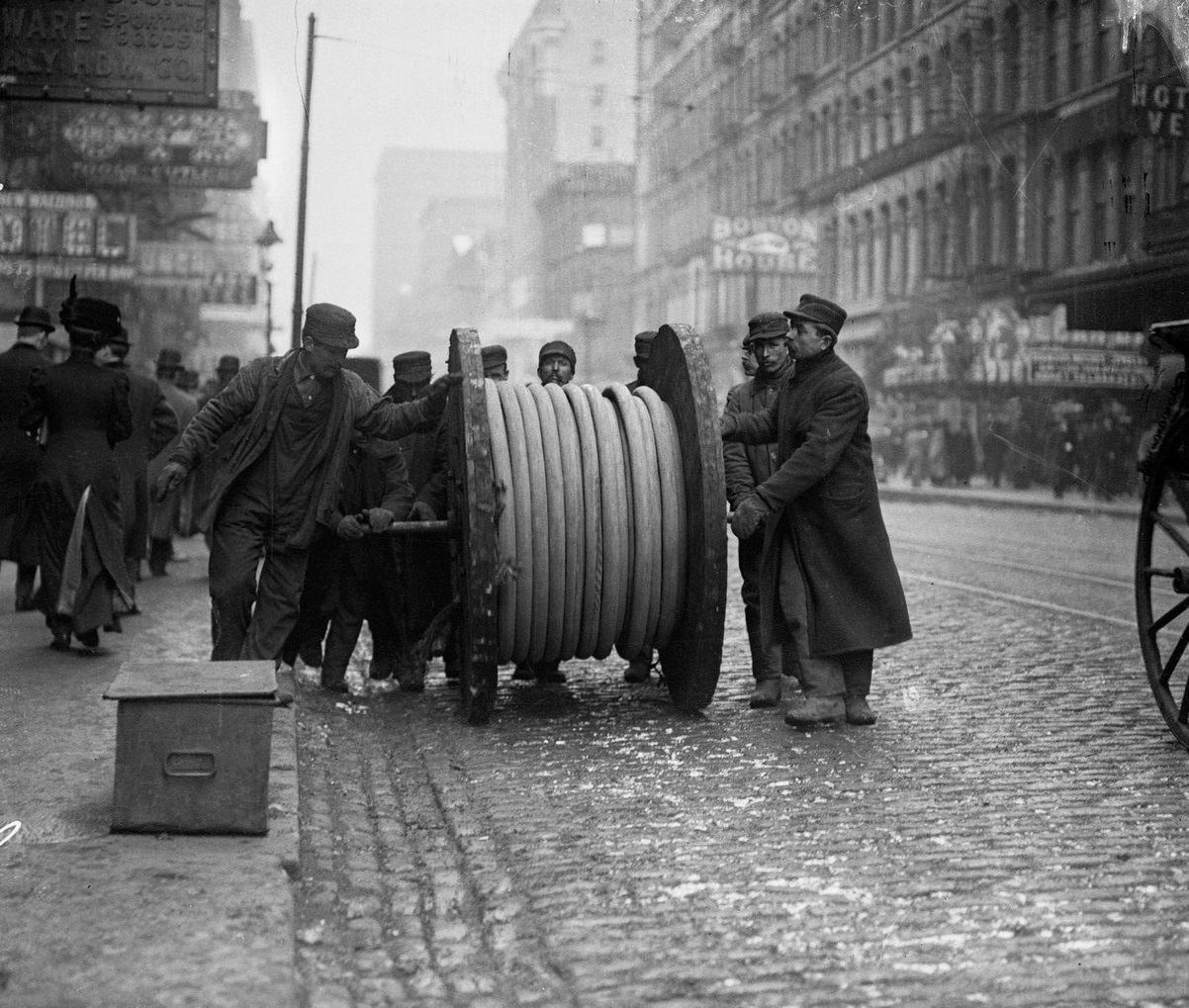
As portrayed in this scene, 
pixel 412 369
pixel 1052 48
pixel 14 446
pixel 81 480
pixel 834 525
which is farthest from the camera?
pixel 1052 48

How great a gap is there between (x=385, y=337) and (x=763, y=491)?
514ft

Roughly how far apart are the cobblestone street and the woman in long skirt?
5.09 feet

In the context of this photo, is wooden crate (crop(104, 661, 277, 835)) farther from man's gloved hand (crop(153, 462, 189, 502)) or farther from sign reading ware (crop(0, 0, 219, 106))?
sign reading ware (crop(0, 0, 219, 106))

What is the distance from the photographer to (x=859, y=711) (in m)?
7.64

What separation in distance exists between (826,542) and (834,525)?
10cm

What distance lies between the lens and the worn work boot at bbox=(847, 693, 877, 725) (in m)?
7.62

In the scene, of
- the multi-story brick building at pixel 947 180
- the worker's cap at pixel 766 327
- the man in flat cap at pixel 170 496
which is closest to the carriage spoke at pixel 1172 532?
the worker's cap at pixel 766 327

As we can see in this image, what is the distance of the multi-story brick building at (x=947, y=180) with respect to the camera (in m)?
27.7

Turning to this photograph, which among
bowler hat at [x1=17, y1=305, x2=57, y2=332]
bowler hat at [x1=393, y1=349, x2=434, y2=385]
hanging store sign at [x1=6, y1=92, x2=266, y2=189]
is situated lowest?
bowler hat at [x1=393, y1=349, x2=434, y2=385]

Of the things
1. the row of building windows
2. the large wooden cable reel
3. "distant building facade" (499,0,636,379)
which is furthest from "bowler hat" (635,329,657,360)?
"distant building facade" (499,0,636,379)

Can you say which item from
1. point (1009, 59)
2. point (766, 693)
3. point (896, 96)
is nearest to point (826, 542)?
point (766, 693)

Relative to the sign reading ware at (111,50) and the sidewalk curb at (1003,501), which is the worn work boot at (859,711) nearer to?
the sign reading ware at (111,50)

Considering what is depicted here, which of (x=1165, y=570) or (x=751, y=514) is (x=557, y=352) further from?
(x=1165, y=570)

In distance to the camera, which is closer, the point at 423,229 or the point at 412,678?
the point at 412,678
